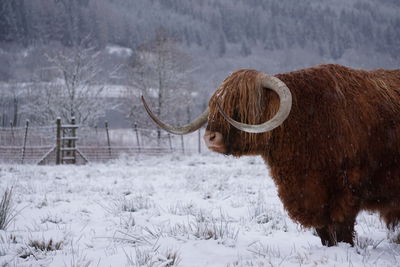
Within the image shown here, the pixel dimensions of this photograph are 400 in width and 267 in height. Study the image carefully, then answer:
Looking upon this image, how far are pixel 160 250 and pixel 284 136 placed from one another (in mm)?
1524

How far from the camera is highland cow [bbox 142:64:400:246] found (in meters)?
2.80

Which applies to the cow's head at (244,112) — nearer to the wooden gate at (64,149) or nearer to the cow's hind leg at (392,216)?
the cow's hind leg at (392,216)

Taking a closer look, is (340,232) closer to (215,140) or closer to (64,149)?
(215,140)

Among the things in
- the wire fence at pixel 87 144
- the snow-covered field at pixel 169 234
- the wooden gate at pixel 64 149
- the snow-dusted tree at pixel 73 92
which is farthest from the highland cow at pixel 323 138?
the snow-dusted tree at pixel 73 92

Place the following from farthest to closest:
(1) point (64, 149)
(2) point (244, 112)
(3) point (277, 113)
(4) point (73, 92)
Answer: (4) point (73, 92), (1) point (64, 149), (2) point (244, 112), (3) point (277, 113)

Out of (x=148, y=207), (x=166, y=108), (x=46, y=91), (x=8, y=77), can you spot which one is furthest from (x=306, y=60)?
(x=148, y=207)

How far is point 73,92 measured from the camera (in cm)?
2389

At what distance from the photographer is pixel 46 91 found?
25875mm

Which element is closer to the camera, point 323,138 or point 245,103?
point 323,138

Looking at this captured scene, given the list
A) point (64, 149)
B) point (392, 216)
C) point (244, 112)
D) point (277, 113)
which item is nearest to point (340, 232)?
point (392, 216)

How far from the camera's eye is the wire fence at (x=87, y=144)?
1616cm

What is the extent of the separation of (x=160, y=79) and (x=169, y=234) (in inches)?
952

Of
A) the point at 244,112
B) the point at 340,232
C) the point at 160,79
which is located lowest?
the point at 340,232

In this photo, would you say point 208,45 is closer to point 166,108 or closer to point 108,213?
point 166,108
